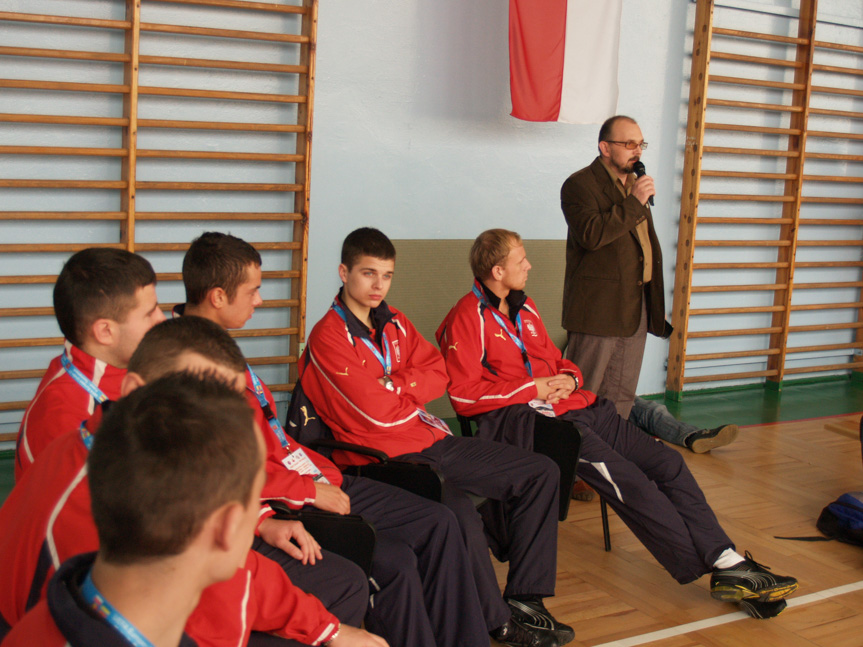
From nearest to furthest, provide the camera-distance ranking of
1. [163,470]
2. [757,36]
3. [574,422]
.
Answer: [163,470] < [574,422] < [757,36]

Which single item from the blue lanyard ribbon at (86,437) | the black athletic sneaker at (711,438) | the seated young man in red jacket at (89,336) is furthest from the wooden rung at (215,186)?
the blue lanyard ribbon at (86,437)

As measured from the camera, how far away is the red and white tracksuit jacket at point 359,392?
7.96ft

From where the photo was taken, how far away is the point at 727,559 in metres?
2.58

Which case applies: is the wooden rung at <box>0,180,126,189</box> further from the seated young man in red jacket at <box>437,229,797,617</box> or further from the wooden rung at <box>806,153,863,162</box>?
the wooden rung at <box>806,153,863,162</box>

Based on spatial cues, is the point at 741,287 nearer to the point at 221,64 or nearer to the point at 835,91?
the point at 835,91

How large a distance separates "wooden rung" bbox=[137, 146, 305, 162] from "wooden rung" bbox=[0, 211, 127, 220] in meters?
0.30

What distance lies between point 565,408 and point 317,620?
165 centimetres

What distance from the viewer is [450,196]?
4543 millimetres

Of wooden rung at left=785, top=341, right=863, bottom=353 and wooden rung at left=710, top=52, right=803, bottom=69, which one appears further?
wooden rung at left=785, top=341, right=863, bottom=353

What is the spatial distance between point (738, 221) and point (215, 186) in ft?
11.3

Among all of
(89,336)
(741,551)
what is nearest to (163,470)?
(89,336)

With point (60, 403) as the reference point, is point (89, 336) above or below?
above

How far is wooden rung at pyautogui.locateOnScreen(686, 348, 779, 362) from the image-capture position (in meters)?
5.35

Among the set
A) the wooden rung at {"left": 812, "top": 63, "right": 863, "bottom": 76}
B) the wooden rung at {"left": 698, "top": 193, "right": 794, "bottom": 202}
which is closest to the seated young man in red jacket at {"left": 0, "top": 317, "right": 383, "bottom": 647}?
the wooden rung at {"left": 698, "top": 193, "right": 794, "bottom": 202}
